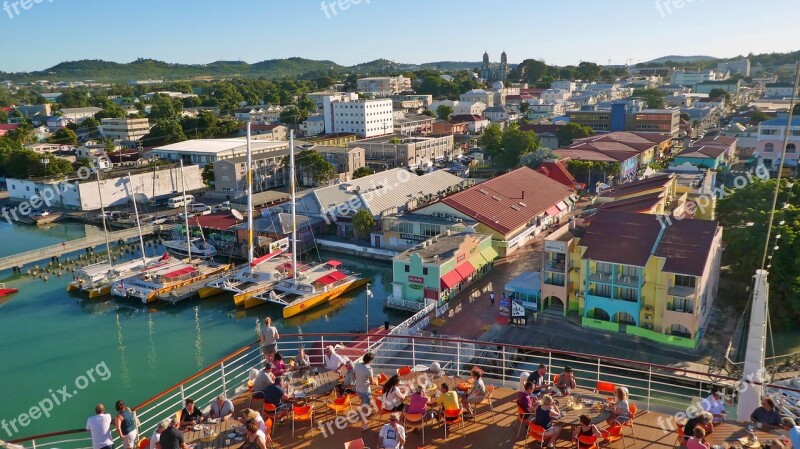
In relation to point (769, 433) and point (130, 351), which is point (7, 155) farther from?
point (769, 433)

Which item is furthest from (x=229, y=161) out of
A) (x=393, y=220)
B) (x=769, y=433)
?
(x=769, y=433)

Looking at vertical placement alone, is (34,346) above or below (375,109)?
below

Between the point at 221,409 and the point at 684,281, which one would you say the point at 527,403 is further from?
the point at 684,281

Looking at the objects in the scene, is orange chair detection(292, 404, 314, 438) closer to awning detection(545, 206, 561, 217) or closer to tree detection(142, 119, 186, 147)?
awning detection(545, 206, 561, 217)

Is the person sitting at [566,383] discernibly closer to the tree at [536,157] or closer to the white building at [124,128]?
the tree at [536,157]

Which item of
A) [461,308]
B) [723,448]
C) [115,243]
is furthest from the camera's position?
[115,243]

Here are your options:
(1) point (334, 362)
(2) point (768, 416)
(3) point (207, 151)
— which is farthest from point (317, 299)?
(3) point (207, 151)
